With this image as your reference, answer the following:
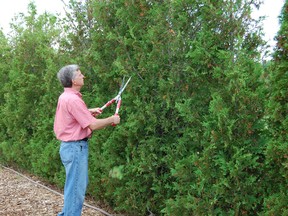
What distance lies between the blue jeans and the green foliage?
2.92 ft

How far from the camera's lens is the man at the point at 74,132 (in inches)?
181

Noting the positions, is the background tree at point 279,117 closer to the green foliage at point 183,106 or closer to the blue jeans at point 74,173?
the green foliage at point 183,106

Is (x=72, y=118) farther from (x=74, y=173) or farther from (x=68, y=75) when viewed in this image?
(x=74, y=173)

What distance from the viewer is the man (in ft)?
15.0

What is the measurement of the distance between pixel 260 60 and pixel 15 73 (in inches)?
251

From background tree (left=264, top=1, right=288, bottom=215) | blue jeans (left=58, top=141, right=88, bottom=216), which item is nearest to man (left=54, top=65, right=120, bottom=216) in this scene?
blue jeans (left=58, top=141, right=88, bottom=216)

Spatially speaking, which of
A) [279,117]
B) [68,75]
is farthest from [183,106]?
[68,75]

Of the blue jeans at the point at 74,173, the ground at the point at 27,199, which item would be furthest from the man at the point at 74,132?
the ground at the point at 27,199

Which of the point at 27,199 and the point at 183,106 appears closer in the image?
the point at 183,106

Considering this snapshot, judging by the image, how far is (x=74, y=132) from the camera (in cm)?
470

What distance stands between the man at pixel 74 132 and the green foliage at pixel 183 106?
86 cm

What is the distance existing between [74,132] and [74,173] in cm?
45

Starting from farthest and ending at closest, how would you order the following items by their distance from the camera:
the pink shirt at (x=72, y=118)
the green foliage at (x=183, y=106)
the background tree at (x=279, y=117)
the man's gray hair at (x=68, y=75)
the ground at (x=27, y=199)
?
the ground at (x=27, y=199), the man's gray hair at (x=68, y=75), the pink shirt at (x=72, y=118), the green foliage at (x=183, y=106), the background tree at (x=279, y=117)

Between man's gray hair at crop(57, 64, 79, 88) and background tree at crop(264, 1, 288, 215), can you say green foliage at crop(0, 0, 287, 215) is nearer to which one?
background tree at crop(264, 1, 288, 215)
